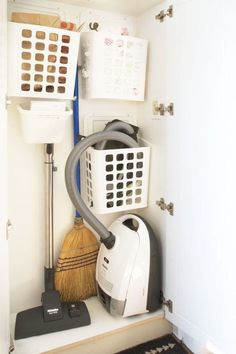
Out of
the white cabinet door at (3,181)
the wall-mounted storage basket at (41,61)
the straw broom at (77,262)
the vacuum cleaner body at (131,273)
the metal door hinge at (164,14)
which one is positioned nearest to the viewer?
the white cabinet door at (3,181)

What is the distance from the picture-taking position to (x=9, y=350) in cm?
145

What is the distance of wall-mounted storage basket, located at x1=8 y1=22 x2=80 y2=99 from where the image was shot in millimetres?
1447

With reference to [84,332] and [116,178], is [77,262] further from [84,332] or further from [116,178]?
[116,178]

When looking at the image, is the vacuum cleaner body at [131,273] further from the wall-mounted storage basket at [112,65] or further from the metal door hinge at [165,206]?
the wall-mounted storage basket at [112,65]

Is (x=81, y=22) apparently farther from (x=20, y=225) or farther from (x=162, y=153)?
(x=20, y=225)

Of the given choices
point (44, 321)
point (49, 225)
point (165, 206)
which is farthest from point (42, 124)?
point (44, 321)

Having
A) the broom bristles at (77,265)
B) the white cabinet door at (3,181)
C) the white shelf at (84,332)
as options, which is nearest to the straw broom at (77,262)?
the broom bristles at (77,265)

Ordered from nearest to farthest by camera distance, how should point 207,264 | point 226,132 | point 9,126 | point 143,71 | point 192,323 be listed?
1. point 226,132
2. point 207,264
3. point 192,323
4. point 9,126
5. point 143,71

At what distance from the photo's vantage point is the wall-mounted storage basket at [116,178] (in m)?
1.69

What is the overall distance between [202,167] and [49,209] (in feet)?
2.90

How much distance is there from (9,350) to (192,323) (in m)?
0.90

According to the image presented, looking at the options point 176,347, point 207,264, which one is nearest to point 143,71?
point 207,264

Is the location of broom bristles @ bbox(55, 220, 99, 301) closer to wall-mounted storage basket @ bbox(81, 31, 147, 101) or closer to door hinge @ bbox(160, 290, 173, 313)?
door hinge @ bbox(160, 290, 173, 313)

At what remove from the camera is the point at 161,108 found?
1.68 m
